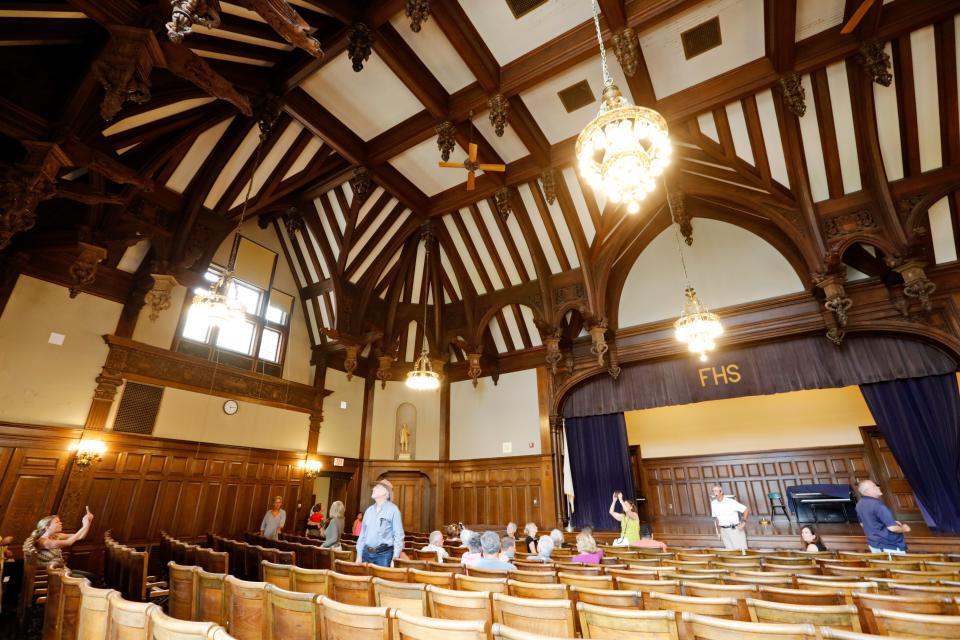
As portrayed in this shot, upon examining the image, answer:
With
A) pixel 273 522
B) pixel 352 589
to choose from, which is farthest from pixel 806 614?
pixel 273 522

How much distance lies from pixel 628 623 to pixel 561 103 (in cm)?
796

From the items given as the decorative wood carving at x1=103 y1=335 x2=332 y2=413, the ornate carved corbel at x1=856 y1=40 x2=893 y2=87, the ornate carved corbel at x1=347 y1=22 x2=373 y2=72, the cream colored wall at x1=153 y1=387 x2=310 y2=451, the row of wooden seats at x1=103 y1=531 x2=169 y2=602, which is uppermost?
A: the ornate carved corbel at x1=347 y1=22 x2=373 y2=72

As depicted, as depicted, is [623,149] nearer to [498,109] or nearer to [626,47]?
[626,47]

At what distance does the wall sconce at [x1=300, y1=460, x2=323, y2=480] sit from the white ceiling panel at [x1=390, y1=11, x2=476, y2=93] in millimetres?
9282

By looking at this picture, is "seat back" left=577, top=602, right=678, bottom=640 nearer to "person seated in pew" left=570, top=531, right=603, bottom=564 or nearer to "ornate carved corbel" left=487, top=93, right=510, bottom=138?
"person seated in pew" left=570, top=531, right=603, bottom=564

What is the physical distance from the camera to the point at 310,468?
1079 centimetres

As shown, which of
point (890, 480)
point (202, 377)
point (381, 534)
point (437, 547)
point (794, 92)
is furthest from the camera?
point (890, 480)

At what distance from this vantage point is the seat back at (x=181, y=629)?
6.13ft

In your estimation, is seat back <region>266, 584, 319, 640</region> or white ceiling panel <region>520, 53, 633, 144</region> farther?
white ceiling panel <region>520, 53, 633, 144</region>

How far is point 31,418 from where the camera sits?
698cm

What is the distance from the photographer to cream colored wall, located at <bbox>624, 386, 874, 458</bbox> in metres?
11.4

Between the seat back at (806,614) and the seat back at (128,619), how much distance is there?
3.31 meters

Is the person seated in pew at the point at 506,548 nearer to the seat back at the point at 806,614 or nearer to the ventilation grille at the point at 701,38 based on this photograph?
the seat back at the point at 806,614

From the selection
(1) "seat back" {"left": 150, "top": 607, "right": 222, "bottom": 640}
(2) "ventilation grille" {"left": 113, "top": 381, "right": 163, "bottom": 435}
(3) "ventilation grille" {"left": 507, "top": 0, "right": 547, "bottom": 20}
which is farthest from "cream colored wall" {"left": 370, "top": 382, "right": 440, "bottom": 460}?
(1) "seat back" {"left": 150, "top": 607, "right": 222, "bottom": 640}
